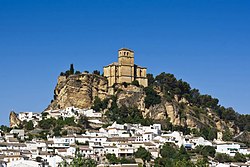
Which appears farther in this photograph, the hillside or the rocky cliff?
the rocky cliff

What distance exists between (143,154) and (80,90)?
19.6 meters

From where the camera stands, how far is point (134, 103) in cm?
7512

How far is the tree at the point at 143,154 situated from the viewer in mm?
58062

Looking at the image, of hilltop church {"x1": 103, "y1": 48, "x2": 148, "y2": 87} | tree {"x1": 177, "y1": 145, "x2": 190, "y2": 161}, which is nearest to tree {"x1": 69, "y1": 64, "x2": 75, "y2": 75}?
hilltop church {"x1": 103, "y1": 48, "x2": 148, "y2": 87}

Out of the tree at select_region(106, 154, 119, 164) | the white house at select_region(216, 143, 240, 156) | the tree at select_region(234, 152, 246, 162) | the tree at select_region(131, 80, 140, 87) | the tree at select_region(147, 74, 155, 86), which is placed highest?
the tree at select_region(147, 74, 155, 86)

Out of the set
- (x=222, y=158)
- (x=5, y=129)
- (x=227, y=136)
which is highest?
(x=5, y=129)

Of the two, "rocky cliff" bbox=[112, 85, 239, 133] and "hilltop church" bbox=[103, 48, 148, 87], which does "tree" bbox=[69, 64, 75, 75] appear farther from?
"rocky cliff" bbox=[112, 85, 239, 133]

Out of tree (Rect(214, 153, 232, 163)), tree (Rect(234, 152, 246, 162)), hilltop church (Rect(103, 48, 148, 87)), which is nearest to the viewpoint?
tree (Rect(214, 153, 232, 163))

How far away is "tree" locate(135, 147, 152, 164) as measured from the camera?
5806 centimetres

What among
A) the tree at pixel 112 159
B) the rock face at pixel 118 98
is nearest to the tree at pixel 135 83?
the rock face at pixel 118 98

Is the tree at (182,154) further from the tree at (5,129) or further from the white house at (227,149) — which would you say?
the tree at (5,129)

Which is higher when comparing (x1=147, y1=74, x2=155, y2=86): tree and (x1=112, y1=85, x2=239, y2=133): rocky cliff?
(x1=147, y1=74, x2=155, y2=86): tree

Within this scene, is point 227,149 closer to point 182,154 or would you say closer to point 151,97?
point 182,154

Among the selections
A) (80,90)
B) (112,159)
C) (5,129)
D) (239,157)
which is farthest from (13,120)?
(239,157)
